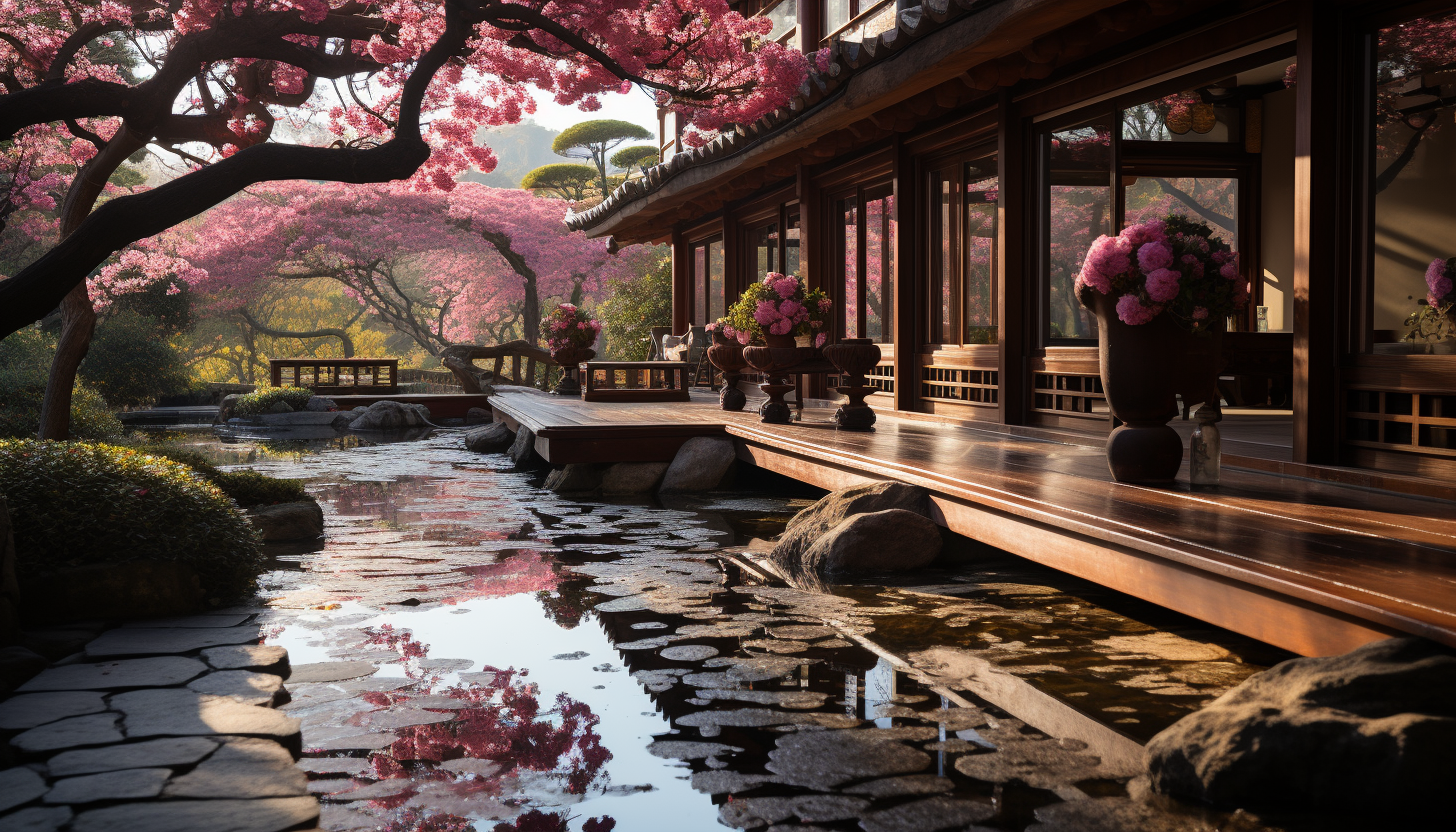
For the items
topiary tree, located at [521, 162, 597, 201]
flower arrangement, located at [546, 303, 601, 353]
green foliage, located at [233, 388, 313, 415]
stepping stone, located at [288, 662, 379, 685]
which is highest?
topiary tree, located at [521, 162, 597, 201]

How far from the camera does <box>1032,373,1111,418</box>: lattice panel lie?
717 centimetres

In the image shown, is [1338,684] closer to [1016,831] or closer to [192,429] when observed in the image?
[1016,831]

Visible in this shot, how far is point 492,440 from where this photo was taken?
13.3m

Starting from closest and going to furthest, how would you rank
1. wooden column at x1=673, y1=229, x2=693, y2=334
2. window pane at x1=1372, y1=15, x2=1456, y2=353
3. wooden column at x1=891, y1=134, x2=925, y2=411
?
window pane at x1=1372, y1=15, x2=1456, y2=353 < wooden column at x1=891, y1=134, x2=925, y2=411 < wooden column at x1=673, y1=229, x2=693, y2=334

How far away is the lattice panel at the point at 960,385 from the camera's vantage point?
8461 mm

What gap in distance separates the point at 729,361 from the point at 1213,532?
653 centimetres

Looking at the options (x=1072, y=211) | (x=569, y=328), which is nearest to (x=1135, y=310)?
(x=1072, y=211)

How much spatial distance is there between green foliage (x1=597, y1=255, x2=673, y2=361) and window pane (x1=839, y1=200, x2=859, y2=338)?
894cm

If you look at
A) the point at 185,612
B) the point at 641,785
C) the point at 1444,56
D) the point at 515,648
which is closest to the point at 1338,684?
the point at 641,785

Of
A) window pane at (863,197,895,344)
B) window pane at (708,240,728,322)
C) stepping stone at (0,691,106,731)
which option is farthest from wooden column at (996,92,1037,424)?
window pane at (708,240,728,322)

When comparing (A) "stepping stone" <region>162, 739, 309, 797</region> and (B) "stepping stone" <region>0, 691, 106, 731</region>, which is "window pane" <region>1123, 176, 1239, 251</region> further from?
(B) "stepping stone" <region>0, 691, 106, 731</region>

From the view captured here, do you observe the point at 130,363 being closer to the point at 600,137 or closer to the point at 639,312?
the point at 639,312

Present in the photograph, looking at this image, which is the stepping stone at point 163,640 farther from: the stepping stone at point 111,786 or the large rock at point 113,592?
the stepping stone at point 111,786

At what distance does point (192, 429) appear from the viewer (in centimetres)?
1733
